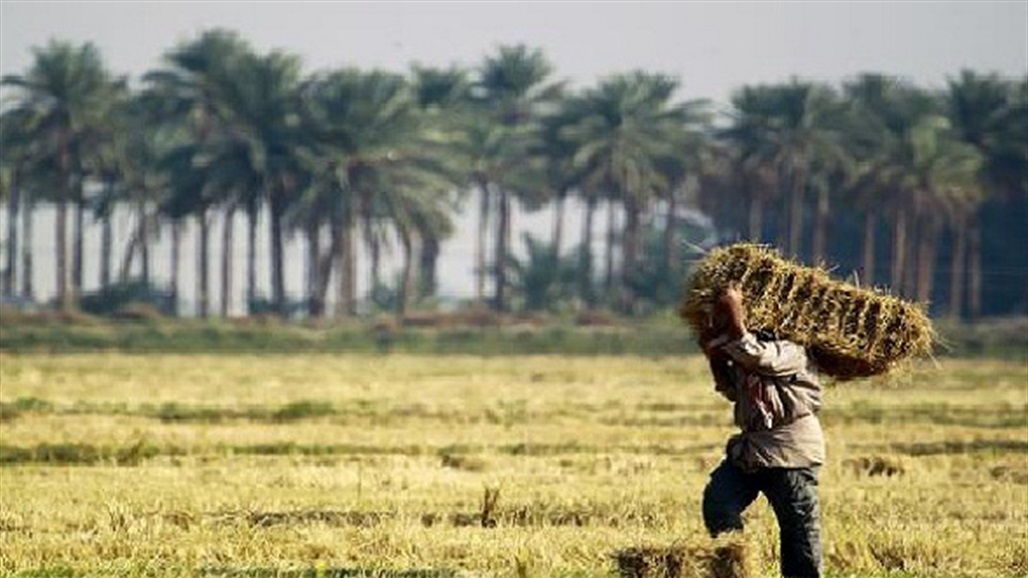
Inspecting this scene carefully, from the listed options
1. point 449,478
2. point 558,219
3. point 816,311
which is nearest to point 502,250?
point 558,219

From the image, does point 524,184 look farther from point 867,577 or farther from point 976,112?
point 867,577

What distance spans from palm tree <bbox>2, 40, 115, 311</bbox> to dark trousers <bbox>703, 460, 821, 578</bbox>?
9251cm

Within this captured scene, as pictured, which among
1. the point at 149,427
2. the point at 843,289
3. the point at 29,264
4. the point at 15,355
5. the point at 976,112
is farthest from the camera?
the point at 29,264

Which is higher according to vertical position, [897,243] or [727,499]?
[897,243]

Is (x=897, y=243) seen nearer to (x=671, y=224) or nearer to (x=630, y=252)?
(x=630, y=252)

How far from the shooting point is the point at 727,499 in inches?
617

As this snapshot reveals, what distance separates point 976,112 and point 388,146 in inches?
1018

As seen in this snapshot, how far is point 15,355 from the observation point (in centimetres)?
7869

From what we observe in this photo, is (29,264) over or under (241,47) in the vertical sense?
under

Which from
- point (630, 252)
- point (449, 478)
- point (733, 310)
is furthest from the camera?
point (630, 252)

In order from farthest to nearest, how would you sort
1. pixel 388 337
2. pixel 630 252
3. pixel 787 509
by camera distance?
pixel 630 252 < pixel 388 337 < pixel 787 509

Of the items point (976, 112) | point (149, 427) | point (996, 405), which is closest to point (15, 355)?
point (996, 405)

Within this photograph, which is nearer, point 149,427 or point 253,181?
point 149,427

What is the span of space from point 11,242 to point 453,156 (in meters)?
23.1
